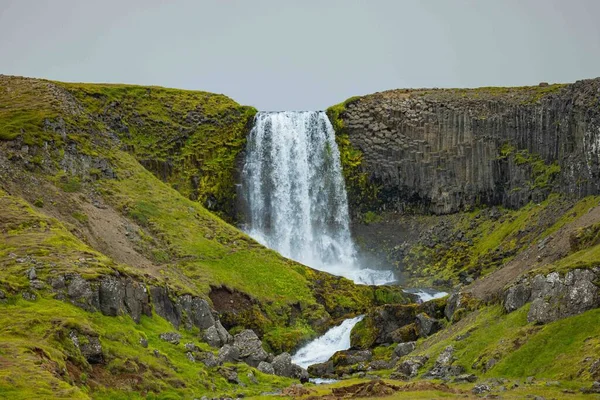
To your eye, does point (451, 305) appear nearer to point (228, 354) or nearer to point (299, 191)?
point (228, 354)

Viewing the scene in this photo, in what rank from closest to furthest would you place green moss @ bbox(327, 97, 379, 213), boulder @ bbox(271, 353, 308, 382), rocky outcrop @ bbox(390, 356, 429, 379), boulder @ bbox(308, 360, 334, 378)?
1. rocky outcrop @ bbox(390, 356, 429, 379)
2. boulder @ bbox(271, 353, 308, 382)
3. boulder @ bbox(308, 360, 334, 378)
4. green moss @ bbox(327, 97, 379, 213)

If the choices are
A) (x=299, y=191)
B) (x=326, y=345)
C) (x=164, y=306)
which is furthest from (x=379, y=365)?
(x=299, y=191)

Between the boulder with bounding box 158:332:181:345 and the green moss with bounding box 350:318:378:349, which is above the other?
the boulder with bounding box 158:332:181:345

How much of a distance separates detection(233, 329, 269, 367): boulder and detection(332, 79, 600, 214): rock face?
4798 cm

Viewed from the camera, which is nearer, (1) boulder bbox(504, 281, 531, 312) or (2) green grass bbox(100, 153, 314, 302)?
(1) boulder bbox(504, 281, 531, 312)

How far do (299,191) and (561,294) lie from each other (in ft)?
219

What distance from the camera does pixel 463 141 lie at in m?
108

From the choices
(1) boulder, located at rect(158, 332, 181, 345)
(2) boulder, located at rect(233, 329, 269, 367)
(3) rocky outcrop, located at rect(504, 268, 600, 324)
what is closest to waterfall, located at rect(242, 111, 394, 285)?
(2) boulder, located at rect(233, 329, 269, 367)

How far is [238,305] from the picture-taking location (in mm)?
72125

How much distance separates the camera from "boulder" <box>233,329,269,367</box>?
5494cm

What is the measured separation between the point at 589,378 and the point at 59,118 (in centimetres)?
7161

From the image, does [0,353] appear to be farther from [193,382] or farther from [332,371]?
[332,371]

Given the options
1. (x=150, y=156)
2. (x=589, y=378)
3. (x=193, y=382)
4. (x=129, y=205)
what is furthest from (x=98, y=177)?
(x=589, y=378)

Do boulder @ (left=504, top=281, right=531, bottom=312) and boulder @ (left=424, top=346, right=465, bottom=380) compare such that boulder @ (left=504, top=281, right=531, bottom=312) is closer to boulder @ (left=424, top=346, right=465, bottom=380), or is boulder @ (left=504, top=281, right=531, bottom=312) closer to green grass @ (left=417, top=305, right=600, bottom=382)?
A: green grass @ (left=417, top=305, right=600, bottom=382)
